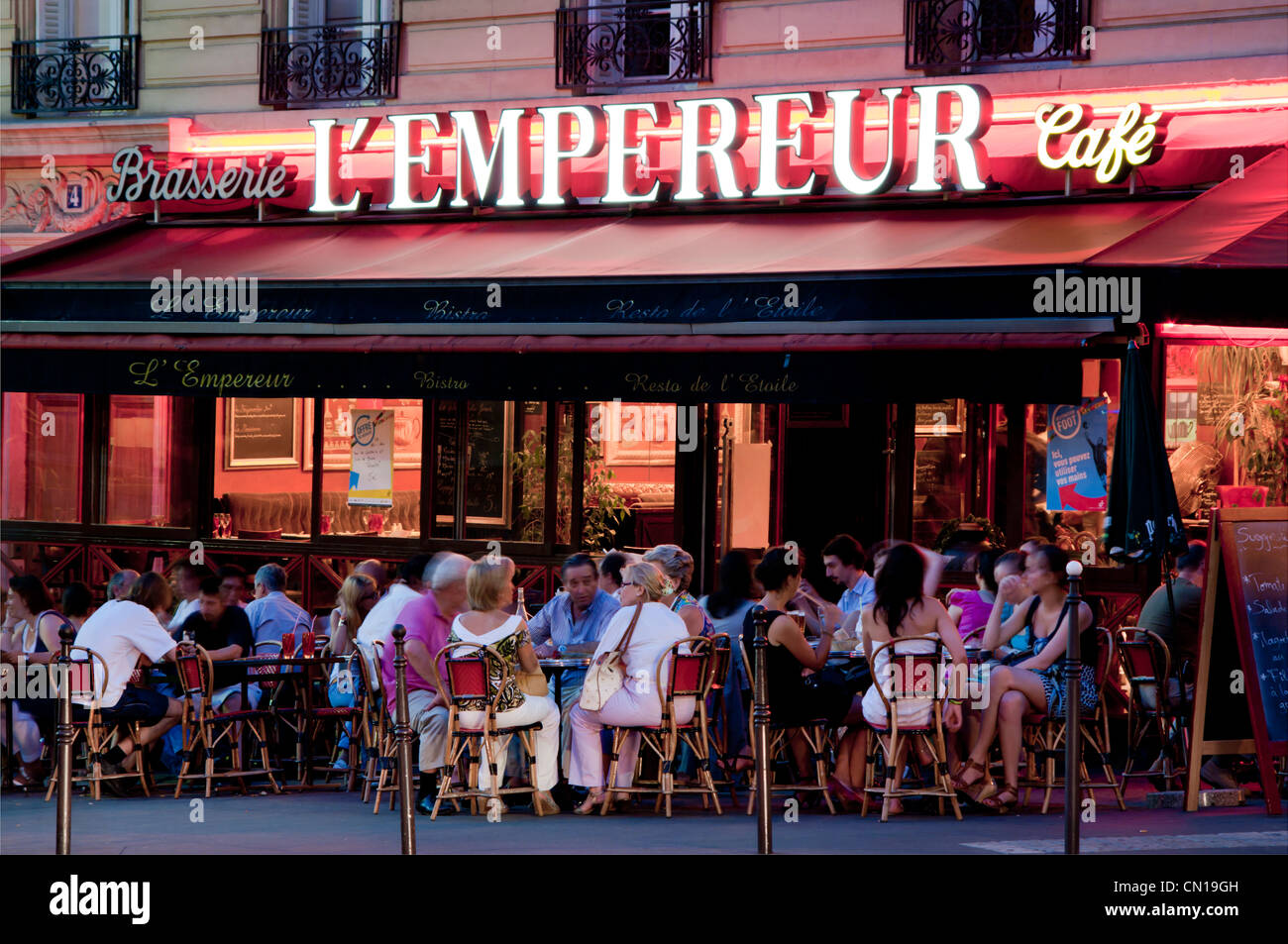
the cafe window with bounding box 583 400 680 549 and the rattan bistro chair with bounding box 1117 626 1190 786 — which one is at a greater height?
the cafe window with bounding box 583 400 680 549

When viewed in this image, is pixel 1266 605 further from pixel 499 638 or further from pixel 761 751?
pixel 499 638

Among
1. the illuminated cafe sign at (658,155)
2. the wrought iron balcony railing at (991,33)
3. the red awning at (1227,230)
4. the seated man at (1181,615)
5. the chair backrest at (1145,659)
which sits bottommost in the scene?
the chair backrest at (1145,659)

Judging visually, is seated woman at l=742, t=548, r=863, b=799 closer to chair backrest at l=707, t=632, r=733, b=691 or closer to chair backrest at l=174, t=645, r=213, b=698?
chair backrest at l=707, t=632, r=733, b=691

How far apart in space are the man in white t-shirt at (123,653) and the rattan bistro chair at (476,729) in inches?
73.4

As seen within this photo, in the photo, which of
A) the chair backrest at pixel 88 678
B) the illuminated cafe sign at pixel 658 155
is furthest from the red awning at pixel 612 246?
the chair backrest at pixel 88 678

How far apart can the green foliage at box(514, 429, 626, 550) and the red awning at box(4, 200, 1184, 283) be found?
1.78 meters

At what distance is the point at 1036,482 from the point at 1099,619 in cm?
124

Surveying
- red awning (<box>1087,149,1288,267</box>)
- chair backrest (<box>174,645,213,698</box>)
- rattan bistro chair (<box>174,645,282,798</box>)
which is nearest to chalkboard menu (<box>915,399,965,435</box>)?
red awning (<box>1087,149,1288,267</box>)

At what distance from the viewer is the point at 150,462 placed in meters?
17.4

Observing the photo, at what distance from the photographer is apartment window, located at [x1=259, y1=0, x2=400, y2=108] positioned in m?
16.2

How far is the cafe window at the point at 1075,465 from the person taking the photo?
13.6 metres

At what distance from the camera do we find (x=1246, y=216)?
1152cm

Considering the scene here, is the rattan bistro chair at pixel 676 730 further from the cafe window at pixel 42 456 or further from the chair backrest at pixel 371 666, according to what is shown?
the cafe window at pixel 42 456
